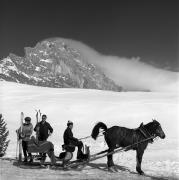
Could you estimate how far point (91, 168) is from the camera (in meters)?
17.1

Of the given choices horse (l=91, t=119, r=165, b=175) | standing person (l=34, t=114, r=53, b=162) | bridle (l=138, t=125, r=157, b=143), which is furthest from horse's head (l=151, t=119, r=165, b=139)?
standing person (l=34, t=114, r=53, b=162)

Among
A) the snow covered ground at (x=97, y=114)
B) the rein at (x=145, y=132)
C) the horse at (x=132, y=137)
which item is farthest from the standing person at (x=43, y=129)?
the snow covered ground at (x=97, y=114)

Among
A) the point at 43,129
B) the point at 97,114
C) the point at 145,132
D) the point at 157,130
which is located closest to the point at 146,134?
the point at 145,132

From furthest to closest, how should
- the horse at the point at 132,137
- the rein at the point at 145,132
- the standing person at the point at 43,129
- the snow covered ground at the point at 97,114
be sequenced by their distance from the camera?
the snow covered ground at the point at 97,114 < the standing person at the point at 43,129 < the rein at the point at 145,132 < the horse at the point at 132,137

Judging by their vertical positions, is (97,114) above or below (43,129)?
above

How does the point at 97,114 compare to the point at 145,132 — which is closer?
the point at 145,132

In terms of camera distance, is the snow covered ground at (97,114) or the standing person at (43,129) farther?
the snow covered ground at (97,114)

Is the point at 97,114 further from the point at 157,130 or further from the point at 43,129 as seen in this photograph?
the point at 157,130

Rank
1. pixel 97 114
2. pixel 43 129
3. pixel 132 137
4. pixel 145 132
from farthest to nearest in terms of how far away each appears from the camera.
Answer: pixel 97 114 < pixel 43 129 < pixel 145 132 < pixel 132 137

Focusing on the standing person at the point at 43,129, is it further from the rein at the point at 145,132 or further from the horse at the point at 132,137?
the rein at the point at 145,132

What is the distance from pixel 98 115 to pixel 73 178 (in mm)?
34400

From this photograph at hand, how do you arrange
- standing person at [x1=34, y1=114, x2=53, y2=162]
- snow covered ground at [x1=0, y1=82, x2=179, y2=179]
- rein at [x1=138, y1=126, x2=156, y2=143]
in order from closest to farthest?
1. rein at [x1=138, y1=126, x2=156, y2=143]
2. standing person at [x1=34, y1=114, x2=53, y2=162]
3. snow covered ground at [x1=0, y1=82, x2=179, y2=179]

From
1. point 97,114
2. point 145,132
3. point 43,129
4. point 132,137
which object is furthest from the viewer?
point 97,114

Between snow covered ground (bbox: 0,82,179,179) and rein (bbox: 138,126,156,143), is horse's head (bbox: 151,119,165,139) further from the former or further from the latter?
snow covered ground (bbox: 0,82,179,179)
